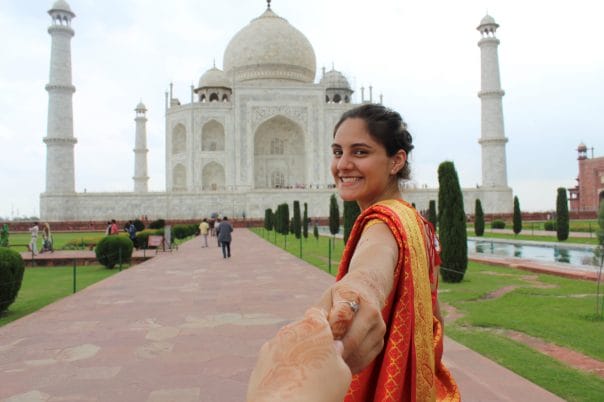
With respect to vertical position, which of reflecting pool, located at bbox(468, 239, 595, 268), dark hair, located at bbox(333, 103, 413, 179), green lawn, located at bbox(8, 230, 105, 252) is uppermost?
dark hair, located at bbox(333, 103, 413, 179)

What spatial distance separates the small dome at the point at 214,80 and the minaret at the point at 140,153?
403 centimetres

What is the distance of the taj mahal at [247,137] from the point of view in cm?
2347

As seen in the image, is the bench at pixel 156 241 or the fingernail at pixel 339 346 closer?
the fingernail at pixel 339 346

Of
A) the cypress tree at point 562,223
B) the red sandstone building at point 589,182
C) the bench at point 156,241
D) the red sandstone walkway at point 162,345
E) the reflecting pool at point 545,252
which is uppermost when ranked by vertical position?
the red sandstone building at point 589,182

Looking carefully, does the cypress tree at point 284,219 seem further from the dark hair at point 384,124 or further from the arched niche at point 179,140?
the dark hair at point 384,124

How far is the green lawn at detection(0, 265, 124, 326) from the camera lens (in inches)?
205

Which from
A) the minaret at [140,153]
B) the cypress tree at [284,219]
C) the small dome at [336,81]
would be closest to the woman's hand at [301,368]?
the cypress tree at [284,219]

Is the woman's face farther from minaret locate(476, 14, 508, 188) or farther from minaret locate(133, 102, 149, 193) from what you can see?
minaret locate(133, 102, 149, 193)

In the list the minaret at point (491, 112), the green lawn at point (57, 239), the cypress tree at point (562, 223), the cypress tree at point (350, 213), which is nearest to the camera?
the cypress tree at point (350, 213)

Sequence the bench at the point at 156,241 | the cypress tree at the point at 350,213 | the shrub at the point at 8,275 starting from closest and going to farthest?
the shrub at the point at 8,275 → the cypress tree at the point at 350,213 → the bench at the point at 156,241

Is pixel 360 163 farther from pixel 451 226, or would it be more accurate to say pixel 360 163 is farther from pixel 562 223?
pixel 562 223

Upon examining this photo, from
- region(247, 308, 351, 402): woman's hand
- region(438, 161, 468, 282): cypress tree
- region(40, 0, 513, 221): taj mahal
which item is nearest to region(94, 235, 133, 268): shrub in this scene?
region(438, 161, 468, 282): cypress tree

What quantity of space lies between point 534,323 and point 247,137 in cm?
2493

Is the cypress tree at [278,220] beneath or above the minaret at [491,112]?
beneath
